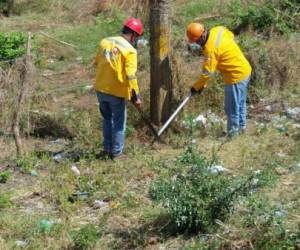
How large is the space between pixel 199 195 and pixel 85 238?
0.91 meters

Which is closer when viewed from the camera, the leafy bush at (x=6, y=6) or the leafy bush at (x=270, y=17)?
the leafy bush at (x=270, y=17)

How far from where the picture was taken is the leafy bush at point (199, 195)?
474cm

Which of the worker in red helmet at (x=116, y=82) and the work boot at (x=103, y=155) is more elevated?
the worker in red helmet at (x=116, y=82)

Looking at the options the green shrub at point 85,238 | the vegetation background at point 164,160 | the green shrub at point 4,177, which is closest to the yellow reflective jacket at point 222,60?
the vegetation background at point 164,160

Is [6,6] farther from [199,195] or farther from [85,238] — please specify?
[199,195]

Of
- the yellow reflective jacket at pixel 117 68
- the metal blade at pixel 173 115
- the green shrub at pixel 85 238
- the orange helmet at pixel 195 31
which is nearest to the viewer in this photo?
the green shrub at pixel 85 238

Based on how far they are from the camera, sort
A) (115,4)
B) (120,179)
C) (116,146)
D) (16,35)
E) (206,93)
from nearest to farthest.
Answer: (120,179), (116,146), (206,93), (16,35), (115,4)

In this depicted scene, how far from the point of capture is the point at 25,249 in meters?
4.97

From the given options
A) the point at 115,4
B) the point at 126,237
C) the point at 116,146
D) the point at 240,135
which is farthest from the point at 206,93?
the point at 115,4

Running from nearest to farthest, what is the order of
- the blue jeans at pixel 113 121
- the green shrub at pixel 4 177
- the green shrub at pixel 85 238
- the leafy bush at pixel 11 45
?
1. the green shrub at pixel 85 238
2. the green shrub at pixel 4 177
3. the blue jeans at pixel 113 121
4. the leafy bush at pixel 11 45

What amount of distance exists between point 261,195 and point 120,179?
1486mm

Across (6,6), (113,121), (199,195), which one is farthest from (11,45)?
(199,195)

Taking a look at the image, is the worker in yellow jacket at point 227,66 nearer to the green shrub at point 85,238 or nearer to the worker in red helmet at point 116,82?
the worker in red helmet at point 116,82

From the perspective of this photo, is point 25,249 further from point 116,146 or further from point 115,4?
point 115,4
